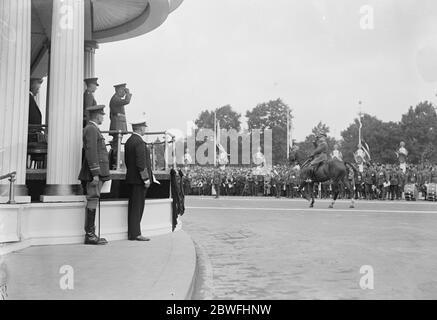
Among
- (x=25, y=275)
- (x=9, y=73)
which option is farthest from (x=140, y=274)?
(x=9, y=73)

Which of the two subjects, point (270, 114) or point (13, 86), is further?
point (270, 114)

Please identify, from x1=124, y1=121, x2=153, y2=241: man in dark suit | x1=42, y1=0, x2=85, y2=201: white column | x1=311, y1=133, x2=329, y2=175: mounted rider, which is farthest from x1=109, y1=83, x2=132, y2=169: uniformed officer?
x1=311, y1=133, x2=329, y2=175: mounted rider

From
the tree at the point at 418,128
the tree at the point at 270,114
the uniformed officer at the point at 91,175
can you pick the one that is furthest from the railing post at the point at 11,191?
the tree at the point at 418,128

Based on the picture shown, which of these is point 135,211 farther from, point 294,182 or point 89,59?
point 294,182

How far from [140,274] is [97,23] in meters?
10.3

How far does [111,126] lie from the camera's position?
10.6 metres

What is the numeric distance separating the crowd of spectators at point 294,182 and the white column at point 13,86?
18.5 meters

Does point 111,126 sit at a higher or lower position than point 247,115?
lower

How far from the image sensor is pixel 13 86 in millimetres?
7703

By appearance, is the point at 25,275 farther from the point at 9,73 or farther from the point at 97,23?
the point at 97,23

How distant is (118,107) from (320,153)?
1136 cm

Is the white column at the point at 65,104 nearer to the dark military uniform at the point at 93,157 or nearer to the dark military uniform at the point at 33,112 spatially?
the dark military uniform at the point at 93,157

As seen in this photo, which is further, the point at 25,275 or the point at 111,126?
the point at 111,126

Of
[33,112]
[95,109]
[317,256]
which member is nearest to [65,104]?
[95,109]
